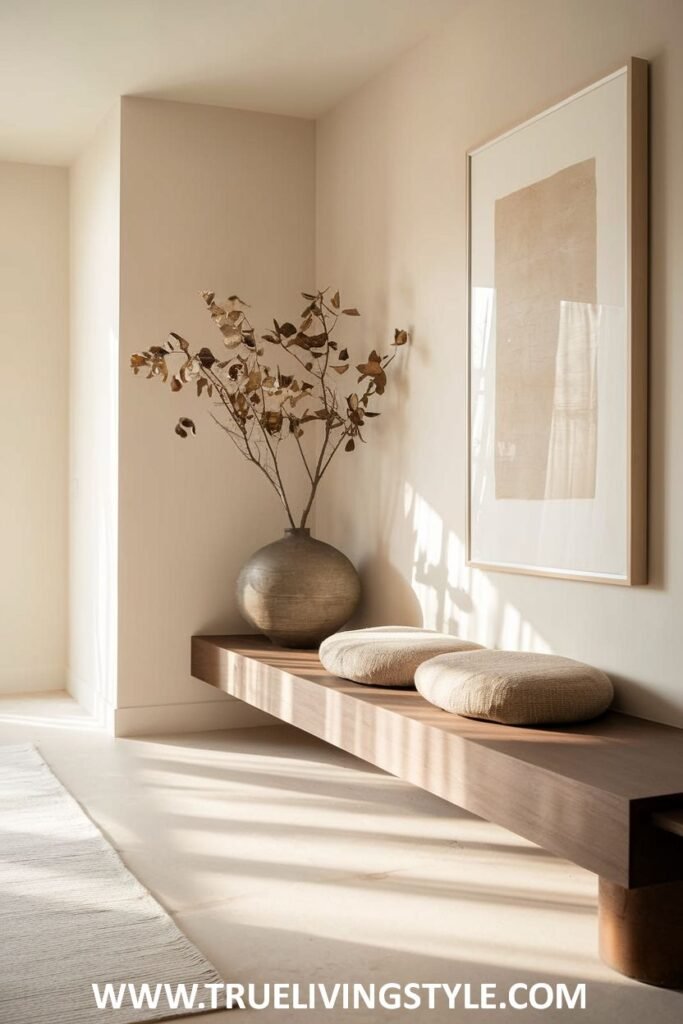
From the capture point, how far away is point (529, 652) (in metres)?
3.03

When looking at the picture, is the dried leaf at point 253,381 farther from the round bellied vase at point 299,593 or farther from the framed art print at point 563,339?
the framed art print at point 563,339

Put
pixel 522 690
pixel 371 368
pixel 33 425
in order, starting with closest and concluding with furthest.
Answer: pixel 522 690
pixel 371 368
pixel 33 425

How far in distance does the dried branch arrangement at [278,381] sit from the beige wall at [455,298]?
0.12 metres

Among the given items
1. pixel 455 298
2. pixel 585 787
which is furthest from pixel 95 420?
pixel 585 787

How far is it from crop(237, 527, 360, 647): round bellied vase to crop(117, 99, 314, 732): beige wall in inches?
17.3

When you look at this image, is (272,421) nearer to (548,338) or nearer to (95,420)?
(95,420)

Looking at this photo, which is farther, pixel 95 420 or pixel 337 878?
pixel 95 420

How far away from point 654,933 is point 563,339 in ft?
5.07

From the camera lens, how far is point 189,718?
4.34m

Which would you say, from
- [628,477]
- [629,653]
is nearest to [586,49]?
[628,477]

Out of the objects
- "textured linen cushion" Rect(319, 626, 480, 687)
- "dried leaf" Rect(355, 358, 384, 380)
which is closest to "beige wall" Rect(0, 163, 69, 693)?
"dried leaf" Rect(355, 358, 384, 380)

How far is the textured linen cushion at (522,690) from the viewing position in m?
2.57

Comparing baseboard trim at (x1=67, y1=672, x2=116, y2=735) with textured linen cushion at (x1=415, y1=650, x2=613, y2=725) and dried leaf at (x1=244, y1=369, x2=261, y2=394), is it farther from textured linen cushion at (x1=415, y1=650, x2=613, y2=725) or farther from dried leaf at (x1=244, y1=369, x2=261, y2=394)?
textured linen cushion at (x1=415, y1=650, x2=613, y2=725)

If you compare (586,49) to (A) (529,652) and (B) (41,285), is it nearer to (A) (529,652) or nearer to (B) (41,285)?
(A) (529,652)
